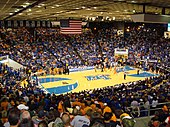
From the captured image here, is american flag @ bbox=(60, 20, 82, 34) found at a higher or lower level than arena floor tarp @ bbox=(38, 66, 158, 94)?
higher

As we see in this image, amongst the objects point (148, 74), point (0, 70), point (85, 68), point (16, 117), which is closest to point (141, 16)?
point (16, 117)

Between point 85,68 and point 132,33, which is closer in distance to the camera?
point 85,68

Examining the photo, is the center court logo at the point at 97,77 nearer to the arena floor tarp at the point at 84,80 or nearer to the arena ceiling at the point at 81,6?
the arena floor tarp at the point at 84,80

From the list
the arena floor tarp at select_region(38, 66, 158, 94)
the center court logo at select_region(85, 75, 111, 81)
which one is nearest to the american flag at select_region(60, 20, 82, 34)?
the arena floor tarp at select_region(38, 66, 158, 94)

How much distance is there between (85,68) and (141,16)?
19.9m

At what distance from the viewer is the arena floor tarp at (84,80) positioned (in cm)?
2092

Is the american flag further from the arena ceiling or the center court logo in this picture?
the arena ceiling

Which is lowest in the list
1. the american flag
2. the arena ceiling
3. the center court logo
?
the center court logo

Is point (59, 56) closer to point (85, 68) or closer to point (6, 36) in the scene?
point (85, 68)

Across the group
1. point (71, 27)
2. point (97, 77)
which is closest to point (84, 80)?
point (97, 77)

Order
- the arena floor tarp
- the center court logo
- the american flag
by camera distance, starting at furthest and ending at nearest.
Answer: the american flag, the center court logo, the arena floor tarp

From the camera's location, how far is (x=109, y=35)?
4175 centimetres

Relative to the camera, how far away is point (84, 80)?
23703mm

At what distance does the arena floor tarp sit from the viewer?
20.9 m
